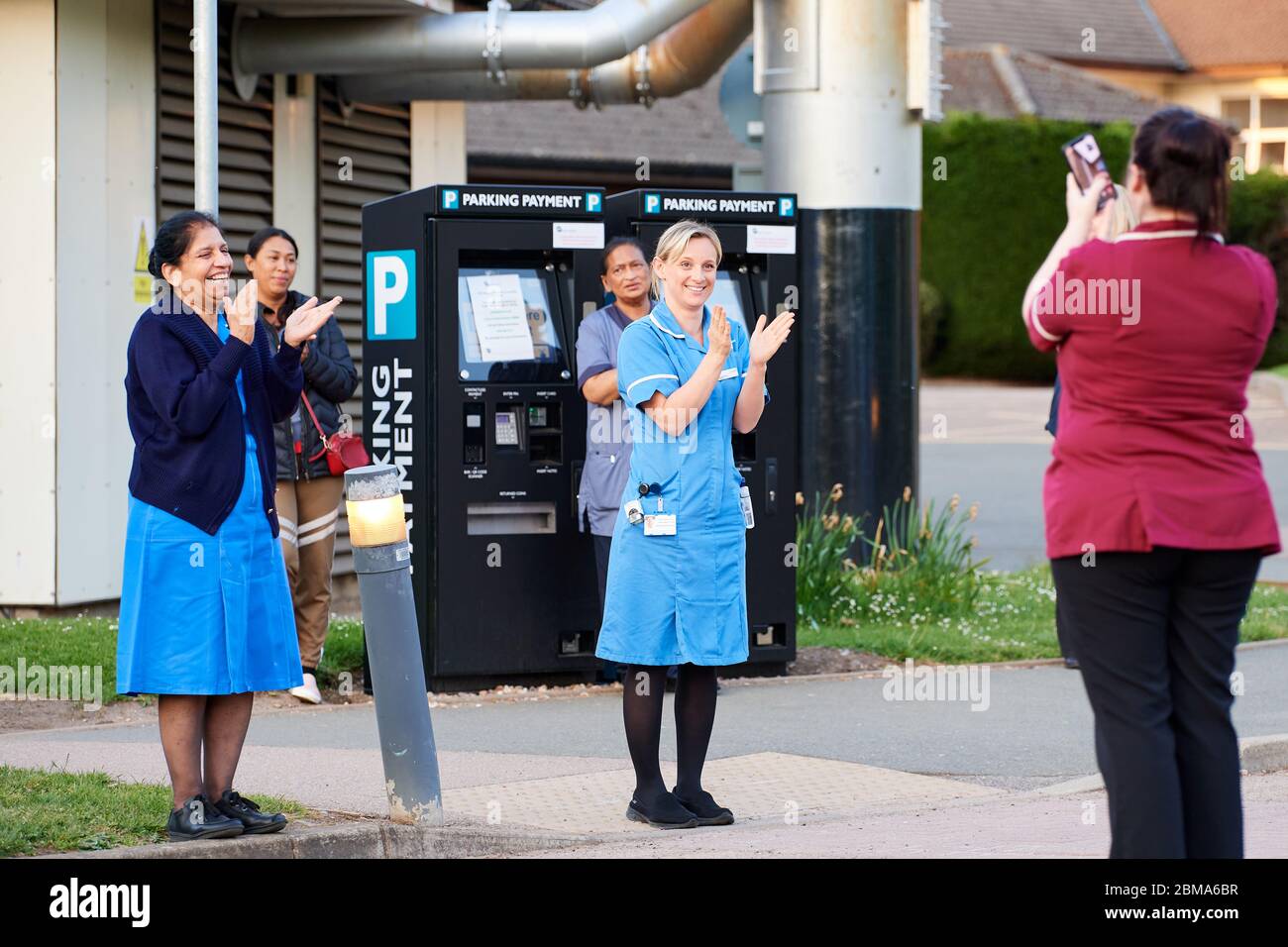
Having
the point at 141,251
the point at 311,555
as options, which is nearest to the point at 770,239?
the point at 311,555

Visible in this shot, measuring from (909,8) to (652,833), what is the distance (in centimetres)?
686

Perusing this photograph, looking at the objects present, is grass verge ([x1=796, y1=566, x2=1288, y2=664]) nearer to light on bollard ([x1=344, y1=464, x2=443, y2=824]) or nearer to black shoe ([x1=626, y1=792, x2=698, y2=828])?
black shoe ([x1=626, y1=792, x2=698, y2=828])

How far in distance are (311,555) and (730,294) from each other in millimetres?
2328

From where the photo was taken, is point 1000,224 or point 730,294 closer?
point 730,294

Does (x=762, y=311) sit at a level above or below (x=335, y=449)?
above

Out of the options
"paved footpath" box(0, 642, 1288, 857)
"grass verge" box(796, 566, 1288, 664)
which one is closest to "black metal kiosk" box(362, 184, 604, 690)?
"paved footpath" box(0, 642, 1288, 857)

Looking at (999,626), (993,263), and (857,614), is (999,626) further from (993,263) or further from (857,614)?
(993,263)

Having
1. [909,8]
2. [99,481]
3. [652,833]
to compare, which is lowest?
[652,833]

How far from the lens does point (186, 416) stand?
18.9 feet

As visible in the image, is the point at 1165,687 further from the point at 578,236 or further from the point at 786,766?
the point at 578,236

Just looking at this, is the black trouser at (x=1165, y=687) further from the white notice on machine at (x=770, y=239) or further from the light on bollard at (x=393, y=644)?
the white notice on machine at (x=770, y=239)

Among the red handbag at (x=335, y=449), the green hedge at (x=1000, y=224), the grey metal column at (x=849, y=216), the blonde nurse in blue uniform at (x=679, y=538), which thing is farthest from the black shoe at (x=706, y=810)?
the green hedge at (x=1000, y=224)
